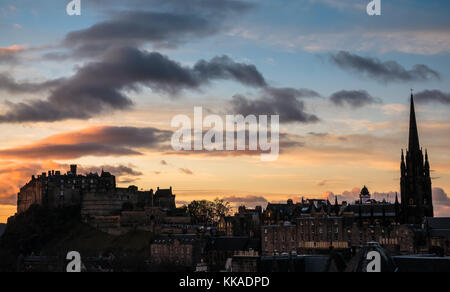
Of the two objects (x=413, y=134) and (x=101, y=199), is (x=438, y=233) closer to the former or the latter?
(x=413, y=134)

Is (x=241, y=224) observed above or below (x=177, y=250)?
above

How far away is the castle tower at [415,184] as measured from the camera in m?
136

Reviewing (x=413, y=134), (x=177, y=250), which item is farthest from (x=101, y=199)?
(x=413, y=134)

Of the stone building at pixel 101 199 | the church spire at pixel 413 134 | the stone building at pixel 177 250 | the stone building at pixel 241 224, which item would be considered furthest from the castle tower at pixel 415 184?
the stone building at pixel 101 199

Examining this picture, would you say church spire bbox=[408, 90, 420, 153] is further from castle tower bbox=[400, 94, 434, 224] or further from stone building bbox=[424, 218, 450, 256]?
stone building bbox=[424, 218, 450, 256]

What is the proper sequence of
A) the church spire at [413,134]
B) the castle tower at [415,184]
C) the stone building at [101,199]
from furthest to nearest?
1. the stone building at [101,199]
2. the church spire at [413,134]
3. the castle tower at [415,184]

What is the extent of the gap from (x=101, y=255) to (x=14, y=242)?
2792cm

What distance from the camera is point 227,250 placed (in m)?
133

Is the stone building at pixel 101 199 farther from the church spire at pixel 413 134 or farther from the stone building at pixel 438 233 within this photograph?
the stone building at pixel 438 233

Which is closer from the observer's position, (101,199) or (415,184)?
(415,184)

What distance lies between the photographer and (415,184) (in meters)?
140

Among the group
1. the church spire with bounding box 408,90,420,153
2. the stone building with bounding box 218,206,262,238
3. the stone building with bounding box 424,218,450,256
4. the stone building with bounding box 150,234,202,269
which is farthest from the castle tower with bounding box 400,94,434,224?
the stone building with bounding box 150,234,202,269
